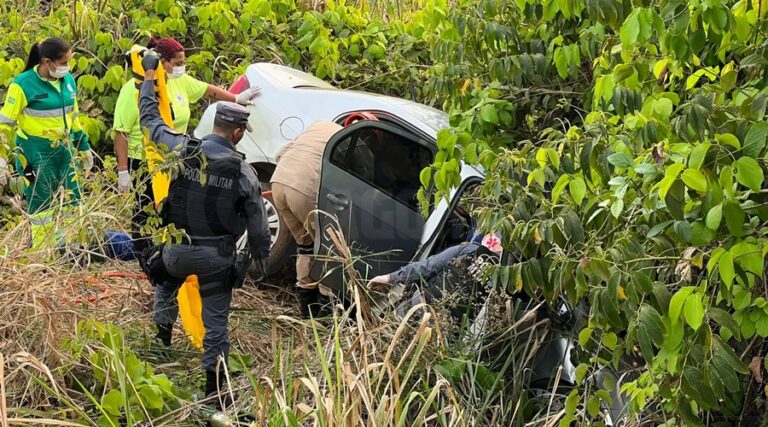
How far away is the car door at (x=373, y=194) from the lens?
6.67 m

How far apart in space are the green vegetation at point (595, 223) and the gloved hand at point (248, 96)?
2.22 meters

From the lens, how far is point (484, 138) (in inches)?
230

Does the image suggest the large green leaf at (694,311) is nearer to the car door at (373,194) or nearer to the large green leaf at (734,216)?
the large green leaf at (734,216)

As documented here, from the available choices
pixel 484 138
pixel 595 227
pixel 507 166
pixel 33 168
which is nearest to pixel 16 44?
pixel 33 168

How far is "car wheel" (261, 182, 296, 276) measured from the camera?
24.9 ft

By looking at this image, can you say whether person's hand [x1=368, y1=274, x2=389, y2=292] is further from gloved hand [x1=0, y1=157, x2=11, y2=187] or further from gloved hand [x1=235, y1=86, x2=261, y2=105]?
gloved hand [x1=235, y1=86, x2=261, y2=105]

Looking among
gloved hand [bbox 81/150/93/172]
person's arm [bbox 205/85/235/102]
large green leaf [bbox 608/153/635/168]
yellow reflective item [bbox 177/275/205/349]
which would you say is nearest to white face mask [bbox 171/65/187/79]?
person's arm [bbox 205/85/235/102]

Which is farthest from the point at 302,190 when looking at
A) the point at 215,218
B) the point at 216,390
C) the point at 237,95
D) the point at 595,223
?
the point at 595,223

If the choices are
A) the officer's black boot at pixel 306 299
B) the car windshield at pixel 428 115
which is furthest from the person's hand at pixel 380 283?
the car windshield at pixel 428 115

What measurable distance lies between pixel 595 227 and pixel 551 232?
0.19 meters

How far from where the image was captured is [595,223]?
425 cm

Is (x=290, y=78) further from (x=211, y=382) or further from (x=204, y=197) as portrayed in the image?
(x=211, y=382)

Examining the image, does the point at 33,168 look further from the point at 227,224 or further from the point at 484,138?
the point at 484,138

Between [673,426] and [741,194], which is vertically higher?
[741,194]
